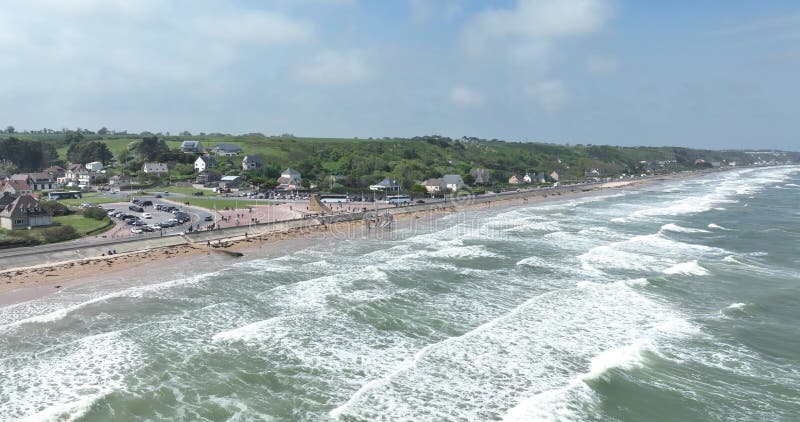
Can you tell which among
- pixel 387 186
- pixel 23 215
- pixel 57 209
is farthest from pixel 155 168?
pixel 23 215

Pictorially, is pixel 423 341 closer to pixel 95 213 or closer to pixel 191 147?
pixel 95 213

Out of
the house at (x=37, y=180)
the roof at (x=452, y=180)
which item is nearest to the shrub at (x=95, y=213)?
the house at (x=37, y=180)

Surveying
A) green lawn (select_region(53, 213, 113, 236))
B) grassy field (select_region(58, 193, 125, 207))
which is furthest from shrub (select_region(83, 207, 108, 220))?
grassy field (select_region(58, 193, 125, 207))

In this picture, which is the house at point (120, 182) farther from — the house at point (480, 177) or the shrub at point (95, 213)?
the house at point (480, 177)

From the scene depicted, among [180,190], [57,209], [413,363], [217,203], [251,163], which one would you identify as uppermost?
[251,163]

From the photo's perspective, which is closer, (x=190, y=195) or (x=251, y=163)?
(x=190, y=195)

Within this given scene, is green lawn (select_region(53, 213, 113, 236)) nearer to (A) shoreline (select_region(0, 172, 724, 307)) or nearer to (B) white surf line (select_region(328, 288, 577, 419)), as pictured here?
(A) shoreline (select_region(0, 172, 724, 307))
